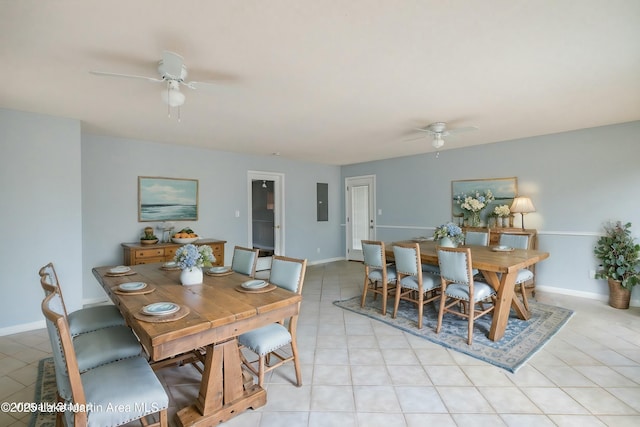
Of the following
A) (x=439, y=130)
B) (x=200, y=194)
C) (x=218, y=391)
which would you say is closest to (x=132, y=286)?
(x=218, y=391)

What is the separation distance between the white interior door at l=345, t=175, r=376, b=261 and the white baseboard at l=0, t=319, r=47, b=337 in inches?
215

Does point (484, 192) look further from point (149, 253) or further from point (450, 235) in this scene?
point (149, 253)

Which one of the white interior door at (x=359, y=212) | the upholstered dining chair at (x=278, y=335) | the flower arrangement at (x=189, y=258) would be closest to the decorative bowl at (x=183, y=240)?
the flower arrangement at (x=189, y=258)

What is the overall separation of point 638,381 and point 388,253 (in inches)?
90.5

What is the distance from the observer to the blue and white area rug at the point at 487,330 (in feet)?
8.83

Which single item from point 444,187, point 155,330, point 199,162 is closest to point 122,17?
point 155,330

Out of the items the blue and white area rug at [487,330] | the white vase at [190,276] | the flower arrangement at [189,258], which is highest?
the flower arrangement at [189,258]

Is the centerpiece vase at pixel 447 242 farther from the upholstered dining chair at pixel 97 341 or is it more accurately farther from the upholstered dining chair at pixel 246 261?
the upholstered dining chair at pixel 97 341

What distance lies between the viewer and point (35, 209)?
3.29 m

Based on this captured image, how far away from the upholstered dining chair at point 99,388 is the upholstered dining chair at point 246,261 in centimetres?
137

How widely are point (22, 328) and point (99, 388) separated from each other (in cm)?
282

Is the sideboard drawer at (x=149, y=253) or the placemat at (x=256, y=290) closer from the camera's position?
the placemat at (x=256, y=290)

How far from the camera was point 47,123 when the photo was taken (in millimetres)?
3344

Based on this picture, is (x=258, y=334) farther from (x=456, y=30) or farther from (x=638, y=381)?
(x=638, y=381)
